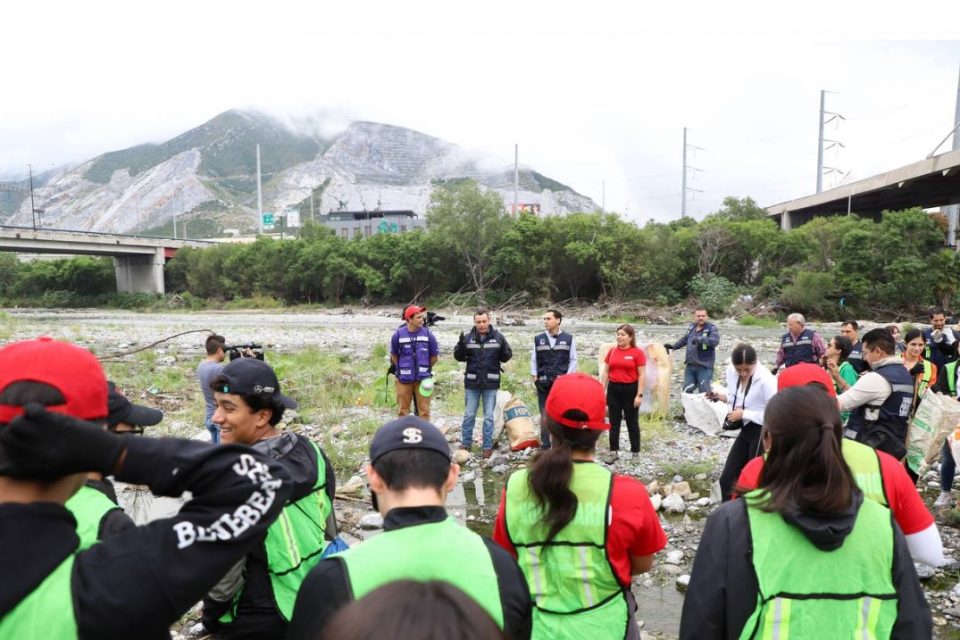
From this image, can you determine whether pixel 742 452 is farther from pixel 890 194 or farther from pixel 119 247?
pixel 119 247

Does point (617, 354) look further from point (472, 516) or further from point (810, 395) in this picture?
point (810, 395)

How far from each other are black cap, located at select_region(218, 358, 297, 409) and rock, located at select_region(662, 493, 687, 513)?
4163 millimetres

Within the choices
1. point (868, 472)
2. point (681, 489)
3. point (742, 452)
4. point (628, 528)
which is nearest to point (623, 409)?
point (681, 489)

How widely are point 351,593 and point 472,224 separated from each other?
36.6 metres

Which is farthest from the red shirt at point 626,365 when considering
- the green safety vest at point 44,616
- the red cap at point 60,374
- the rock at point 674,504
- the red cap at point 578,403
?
the green safety vest at point 44,616

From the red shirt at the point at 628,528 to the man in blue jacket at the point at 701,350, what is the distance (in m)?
6.73

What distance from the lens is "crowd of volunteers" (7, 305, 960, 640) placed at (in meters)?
1.12

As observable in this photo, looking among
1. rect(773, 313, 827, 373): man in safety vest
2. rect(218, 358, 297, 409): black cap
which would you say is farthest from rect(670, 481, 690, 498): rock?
rect(218, 358, 297, 409): black cap

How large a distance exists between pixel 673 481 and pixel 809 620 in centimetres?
483

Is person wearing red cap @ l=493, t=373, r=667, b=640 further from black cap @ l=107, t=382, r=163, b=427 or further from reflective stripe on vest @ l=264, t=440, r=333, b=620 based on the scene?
black cap @ l=107, t=382, r=163, b=427

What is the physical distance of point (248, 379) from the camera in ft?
8.23

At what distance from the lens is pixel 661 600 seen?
417 cm

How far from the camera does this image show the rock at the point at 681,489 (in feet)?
19.3

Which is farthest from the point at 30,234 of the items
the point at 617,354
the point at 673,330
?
the point at 617,354
